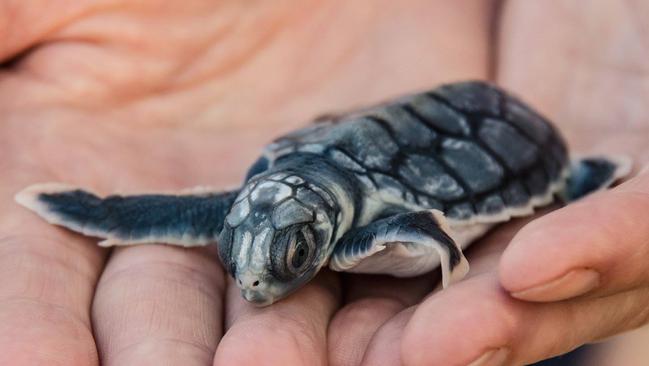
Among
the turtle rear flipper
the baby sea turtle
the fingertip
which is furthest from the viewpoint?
the turtle rear flipper

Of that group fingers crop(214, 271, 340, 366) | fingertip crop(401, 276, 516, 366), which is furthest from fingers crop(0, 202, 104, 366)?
fingertip crop(401, 276, 516, 366)

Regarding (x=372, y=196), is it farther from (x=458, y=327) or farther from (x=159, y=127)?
(x=159, y=127)

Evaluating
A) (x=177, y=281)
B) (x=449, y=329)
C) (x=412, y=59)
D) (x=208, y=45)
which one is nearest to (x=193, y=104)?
(x=208, y=45)

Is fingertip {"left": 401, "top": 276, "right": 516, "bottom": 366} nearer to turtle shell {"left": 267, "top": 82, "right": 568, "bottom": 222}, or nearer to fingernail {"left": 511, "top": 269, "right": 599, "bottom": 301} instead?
fingernail {"left": 511, "top": 269, "right": 599, "bottom": 301}

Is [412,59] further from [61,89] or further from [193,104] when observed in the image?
[61,89]

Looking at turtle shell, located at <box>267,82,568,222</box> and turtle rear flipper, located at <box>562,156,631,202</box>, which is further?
turtle rear flipper, located at <box>562,156,631,202</box>

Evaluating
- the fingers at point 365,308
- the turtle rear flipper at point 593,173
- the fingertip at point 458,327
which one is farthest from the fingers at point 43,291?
the turtle rear flipper at point 593,173

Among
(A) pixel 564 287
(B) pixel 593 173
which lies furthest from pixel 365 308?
(B) pixel 593 173

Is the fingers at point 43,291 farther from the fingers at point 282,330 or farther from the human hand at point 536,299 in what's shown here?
the human hand at point 536,299
